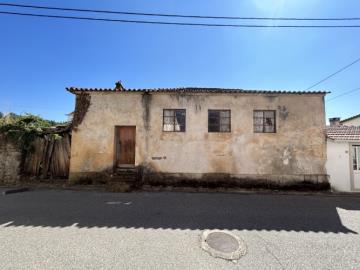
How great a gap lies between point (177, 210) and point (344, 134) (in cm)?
942

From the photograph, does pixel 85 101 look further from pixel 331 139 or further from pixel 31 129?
pixel 331 139

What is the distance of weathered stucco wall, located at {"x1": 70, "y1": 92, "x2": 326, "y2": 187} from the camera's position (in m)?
10.1

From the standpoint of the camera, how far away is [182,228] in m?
5.03

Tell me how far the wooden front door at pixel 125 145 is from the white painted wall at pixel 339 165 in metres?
9.54

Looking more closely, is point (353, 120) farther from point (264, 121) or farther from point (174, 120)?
point (174, 120)

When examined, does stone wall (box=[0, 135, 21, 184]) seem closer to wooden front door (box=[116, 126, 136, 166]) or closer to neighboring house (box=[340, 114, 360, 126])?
wooden front door (box=[116, 126, 136, 166])

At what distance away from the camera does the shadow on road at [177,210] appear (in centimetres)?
529

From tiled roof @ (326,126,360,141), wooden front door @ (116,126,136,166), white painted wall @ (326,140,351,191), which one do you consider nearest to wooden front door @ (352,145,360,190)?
white painted wall @ (326,140,351,191)

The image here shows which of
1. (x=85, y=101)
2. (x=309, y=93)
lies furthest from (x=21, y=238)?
(x=309, y=93)

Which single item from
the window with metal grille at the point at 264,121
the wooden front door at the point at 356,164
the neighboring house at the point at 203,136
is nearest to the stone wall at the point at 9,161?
the neighboring house at the point at 203,136

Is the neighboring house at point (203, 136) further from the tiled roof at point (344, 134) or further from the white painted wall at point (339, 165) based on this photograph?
the tiled roof at point (344, 134)

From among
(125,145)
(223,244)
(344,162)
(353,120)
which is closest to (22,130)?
(125,145)

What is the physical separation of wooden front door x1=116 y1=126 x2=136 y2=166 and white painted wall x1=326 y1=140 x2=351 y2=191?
9540mm

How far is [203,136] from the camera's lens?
406 inches
